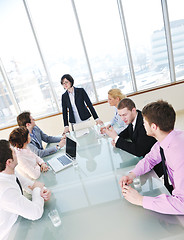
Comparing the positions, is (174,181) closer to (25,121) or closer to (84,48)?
(25,121)

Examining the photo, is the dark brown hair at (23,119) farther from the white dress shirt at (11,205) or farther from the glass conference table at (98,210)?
the white dress shirt at (11,205)

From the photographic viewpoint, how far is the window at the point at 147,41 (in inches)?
154

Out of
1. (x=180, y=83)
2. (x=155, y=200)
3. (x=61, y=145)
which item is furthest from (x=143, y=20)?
(x=155, y=200)

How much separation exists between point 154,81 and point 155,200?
393cm

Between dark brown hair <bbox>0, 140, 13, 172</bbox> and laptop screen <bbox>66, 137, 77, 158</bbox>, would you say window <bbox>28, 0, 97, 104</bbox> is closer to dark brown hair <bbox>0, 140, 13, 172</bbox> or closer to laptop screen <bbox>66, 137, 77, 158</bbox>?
laptop screen <bbox>66, 137, 77, 158</bbox>

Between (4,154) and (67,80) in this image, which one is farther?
(67,80)

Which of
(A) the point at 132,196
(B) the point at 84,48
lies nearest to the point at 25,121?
(A) the point at 132,196

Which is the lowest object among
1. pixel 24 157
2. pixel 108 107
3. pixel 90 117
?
pixel 108 107

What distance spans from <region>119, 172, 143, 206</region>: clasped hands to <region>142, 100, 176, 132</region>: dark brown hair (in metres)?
0.43

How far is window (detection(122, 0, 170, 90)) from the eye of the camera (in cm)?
391

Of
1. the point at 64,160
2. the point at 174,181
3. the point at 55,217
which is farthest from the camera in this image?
the point at 64,160

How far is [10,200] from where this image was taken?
1078 millimetres

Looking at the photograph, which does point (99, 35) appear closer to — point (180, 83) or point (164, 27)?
point (164, 27)

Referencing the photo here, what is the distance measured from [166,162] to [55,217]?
80 cm
